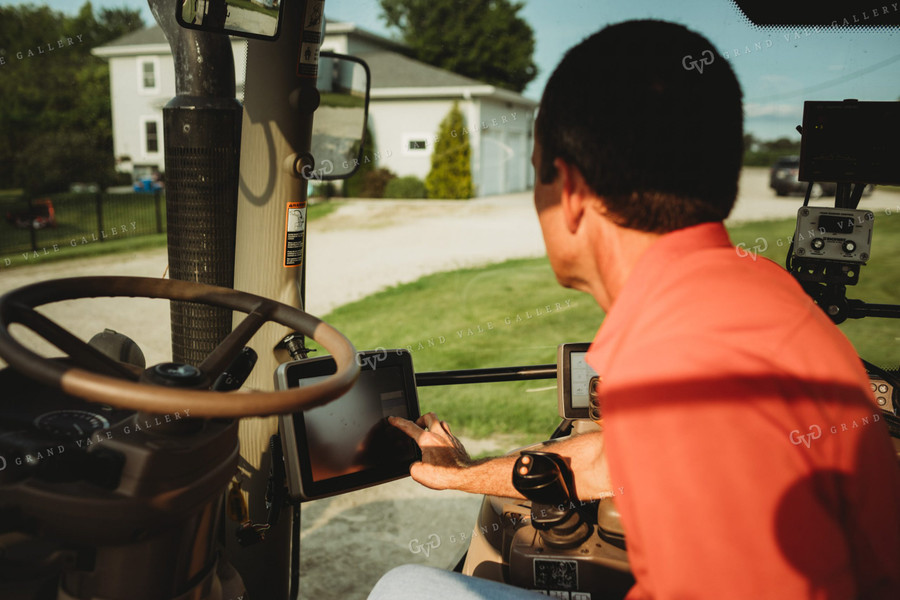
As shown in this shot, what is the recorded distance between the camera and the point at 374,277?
8.83m

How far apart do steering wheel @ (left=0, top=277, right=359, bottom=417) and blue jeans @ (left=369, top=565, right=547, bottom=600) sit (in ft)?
1.68

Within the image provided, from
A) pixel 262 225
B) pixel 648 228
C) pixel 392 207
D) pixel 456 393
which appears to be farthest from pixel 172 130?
pixel 392 207

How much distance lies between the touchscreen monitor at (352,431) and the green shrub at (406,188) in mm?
14394

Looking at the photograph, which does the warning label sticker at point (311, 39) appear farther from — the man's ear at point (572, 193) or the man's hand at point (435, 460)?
the man's ear at point (572, 193)

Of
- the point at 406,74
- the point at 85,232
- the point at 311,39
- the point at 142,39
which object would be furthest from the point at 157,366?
the point at 142,39

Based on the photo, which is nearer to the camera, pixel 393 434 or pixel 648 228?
pixel 648 228

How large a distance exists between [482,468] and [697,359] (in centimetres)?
108

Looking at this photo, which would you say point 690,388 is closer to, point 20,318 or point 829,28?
point 20,318

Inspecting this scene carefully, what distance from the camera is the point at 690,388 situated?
A: 2.53 ft

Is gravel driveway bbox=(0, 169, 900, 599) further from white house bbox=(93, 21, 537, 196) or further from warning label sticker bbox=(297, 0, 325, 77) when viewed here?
white house bbox=(93, 21, 537, 196)

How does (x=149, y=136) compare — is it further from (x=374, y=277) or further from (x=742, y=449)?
(x=742, y=449)

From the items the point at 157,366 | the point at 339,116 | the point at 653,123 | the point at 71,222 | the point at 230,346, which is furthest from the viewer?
the point at 71,222

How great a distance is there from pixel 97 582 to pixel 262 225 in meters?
1.02

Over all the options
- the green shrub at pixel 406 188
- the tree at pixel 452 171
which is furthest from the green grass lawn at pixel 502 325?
the green shrub at pixel 406 188
